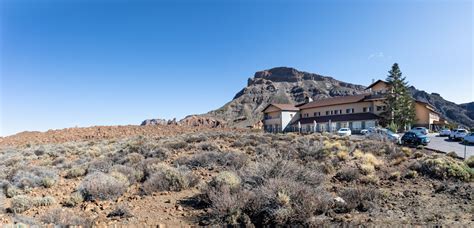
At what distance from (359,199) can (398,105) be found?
45924 mm

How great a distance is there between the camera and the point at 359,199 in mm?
6488

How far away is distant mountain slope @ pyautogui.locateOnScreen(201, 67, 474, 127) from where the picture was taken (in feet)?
351

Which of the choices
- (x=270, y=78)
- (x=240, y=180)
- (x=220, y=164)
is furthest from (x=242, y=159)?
(x=270, y=78)

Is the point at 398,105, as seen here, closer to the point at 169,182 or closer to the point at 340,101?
the point at 340,101

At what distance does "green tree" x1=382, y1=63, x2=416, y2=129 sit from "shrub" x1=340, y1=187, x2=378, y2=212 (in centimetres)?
4199

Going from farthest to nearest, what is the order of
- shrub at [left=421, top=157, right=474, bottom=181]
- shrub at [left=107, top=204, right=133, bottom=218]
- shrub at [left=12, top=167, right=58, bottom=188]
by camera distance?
shrub at [left=12, top=167, right=58, bottom=188] → shrub at [left=421, top=157, right=474, bottom=181] → shrub at [left=107, top=204, right=133, bottom=218]

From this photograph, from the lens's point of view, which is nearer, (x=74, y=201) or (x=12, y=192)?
(x=74, y=201)

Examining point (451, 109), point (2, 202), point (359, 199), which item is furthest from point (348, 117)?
point (451, 109)

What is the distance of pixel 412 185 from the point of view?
8.62 metres

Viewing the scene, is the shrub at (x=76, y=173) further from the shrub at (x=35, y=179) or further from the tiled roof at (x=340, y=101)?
the tiled roof at (x=340, y=101)

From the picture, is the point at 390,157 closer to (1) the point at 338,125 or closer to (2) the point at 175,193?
(2) the point at 175,193

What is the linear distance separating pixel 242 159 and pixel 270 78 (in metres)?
154

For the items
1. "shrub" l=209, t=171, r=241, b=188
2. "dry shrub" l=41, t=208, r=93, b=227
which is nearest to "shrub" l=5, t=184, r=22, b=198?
"dry shrub" l=41, t=208, r=93, b=227

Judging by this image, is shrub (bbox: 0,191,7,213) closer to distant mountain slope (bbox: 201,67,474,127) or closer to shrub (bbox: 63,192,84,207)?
shrub (bbox: 63,192,84,207)
